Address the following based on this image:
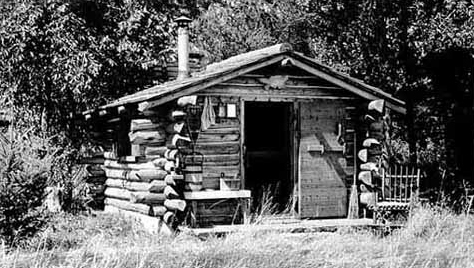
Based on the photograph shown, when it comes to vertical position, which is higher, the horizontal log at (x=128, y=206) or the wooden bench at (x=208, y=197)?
the wooden bench at (x=208, y=197)

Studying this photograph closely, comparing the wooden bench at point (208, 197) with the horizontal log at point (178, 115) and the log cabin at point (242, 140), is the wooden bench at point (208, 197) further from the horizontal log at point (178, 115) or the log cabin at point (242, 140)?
the horizontal log at point (178, 115)

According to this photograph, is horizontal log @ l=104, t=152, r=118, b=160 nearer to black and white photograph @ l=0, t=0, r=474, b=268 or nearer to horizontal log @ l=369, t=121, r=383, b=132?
black and white photograph @ l=0, t=0, r=474, b=268

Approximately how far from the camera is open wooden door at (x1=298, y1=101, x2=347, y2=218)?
1542 centimetres

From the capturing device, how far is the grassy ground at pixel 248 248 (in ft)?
34.4

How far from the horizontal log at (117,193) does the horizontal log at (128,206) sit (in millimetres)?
109

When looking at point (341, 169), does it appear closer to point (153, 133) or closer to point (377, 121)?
point (377, 121)

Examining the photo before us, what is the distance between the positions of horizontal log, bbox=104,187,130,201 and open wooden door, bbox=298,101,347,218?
4273 mm

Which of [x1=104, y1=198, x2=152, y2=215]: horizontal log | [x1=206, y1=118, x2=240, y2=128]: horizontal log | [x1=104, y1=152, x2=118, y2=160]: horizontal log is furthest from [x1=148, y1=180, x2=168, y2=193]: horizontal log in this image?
[x1=104, y1=152, x2=118, y2=160]: horizontal log

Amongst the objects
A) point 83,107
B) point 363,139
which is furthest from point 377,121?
point 83,107

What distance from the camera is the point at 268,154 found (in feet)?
56.4

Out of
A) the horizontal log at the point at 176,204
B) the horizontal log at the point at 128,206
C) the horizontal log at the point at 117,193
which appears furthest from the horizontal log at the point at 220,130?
the horizontal log at the point at 117,193

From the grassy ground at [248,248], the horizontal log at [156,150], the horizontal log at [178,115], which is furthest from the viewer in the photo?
the horizontal log at [156,150]

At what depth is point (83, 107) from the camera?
1975cm

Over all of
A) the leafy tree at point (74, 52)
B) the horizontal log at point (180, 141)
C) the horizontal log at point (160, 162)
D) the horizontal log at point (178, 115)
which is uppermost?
the leafy tree at point (74, 52)
